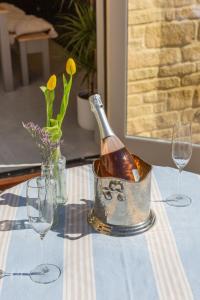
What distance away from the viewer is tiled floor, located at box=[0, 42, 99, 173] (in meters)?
3.16

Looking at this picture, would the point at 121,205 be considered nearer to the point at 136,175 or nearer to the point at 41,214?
the point at 136,175

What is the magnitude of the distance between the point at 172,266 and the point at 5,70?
3334 millimetres

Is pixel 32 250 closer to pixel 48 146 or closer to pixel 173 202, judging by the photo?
pixel 48 146

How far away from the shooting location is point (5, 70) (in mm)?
4359

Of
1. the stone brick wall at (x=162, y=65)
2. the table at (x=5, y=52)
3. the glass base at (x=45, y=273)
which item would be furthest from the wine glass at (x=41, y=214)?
the table at (x=5, y=52)

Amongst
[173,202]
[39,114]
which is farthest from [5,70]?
[173,202]

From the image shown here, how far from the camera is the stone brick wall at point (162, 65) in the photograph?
2.69 m

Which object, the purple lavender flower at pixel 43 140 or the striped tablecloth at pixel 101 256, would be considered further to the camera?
the purple lavender flower at pixel 43 140

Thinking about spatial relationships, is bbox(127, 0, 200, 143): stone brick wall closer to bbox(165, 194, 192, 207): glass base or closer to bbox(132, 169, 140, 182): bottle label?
bbox(165, 194, 192, 207): glass base

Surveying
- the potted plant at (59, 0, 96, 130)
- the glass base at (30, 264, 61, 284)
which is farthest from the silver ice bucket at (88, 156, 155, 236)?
the potted plant at (59, 0, 96, 130)

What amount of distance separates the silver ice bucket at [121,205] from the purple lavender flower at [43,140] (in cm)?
14

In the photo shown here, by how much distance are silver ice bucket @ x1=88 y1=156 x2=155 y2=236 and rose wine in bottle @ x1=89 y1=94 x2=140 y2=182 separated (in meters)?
0.04

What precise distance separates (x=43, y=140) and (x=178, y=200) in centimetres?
51

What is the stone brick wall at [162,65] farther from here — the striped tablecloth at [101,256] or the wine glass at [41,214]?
the wine glass at [41,214]
